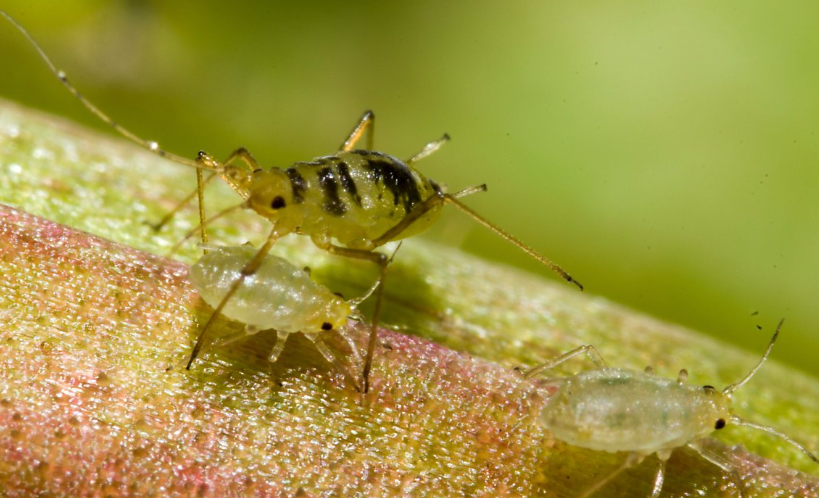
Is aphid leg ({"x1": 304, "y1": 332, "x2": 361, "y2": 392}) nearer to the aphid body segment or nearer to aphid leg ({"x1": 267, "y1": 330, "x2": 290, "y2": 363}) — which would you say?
aphid leg ({"x1": 267, "y1": 330, "x2": 290, "y2": 363})

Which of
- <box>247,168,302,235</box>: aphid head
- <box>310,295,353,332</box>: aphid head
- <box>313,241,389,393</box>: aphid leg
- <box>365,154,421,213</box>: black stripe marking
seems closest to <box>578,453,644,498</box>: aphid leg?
<box>313,241,389,393</box>: aphid leg

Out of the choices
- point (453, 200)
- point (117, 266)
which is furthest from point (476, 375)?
point (117, 266)

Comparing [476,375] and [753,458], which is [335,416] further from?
[753,458]

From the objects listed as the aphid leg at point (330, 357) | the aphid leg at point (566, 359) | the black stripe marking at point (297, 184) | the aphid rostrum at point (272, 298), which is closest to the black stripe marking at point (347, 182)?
the black stripe marking at point (297, 184)

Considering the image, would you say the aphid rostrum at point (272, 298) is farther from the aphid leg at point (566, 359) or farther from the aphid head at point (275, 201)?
the aphid leg at point (566, 359)

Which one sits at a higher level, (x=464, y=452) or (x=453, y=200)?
(x=453, y=200)

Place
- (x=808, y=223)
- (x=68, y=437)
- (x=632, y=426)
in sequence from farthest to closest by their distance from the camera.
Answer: (x=808, y=223), (x=632, y=426), (x=68, y=437)
